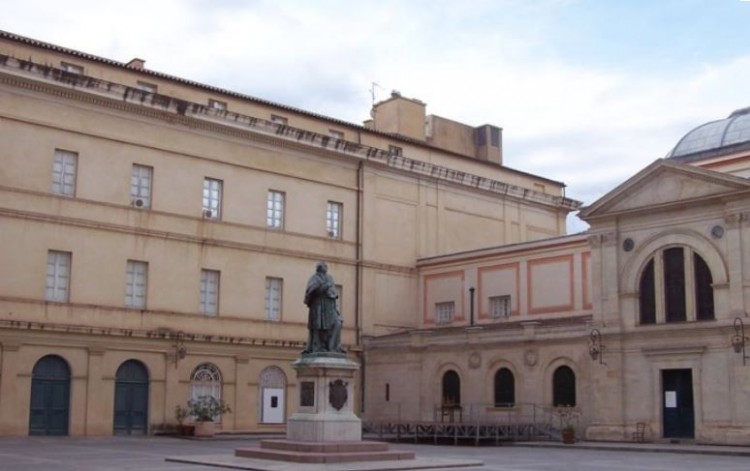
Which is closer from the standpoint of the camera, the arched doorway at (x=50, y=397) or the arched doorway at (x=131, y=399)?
the arched doorway at (x=50, y=397)

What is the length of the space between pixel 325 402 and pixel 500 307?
22.2m

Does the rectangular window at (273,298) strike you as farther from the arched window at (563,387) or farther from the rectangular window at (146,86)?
the arched window at (563,387)

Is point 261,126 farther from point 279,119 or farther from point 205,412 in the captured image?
point 205,412

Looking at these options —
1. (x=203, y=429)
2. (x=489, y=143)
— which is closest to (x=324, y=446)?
(x=203, y=429)

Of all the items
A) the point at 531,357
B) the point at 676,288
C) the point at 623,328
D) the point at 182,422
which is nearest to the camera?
the point at 676,288

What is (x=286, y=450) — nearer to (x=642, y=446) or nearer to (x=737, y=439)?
(x=642, y=446)

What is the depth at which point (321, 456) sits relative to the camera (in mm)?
22844

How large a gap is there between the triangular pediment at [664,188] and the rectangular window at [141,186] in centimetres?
1699

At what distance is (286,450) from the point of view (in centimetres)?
2397

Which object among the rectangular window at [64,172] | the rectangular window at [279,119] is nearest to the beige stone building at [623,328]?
the rectangular window at [279,119]

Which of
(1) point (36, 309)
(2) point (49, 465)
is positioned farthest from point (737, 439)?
(1) point (36, 309)

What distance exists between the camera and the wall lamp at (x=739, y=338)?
32781 millimetres

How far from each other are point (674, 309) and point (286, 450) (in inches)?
677

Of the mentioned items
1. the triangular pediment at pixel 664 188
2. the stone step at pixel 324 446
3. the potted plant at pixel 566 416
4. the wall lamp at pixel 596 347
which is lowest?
the stone step at pixel 324 446
